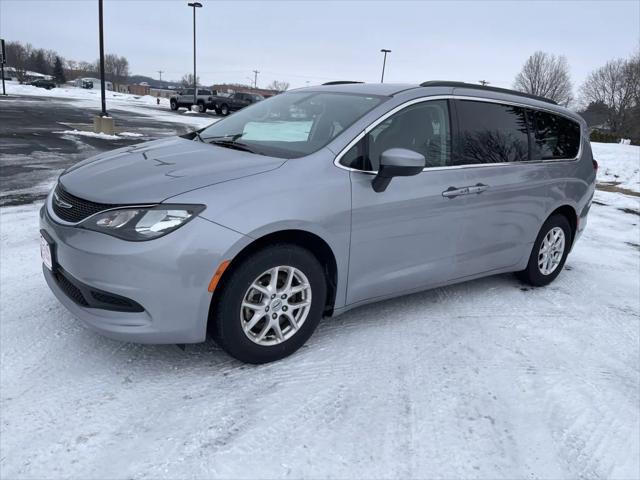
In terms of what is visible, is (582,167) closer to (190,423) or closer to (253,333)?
(253,333)

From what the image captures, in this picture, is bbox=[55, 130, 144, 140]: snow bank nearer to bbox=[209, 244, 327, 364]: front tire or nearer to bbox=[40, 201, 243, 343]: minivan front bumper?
bbox=[40, 201, 243, 343]: minivan front bumper

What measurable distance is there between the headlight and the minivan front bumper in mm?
35

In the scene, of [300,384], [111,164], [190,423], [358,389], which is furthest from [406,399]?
[111,164]

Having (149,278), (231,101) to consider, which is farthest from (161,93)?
(149,278)

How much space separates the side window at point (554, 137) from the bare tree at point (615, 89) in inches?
2236

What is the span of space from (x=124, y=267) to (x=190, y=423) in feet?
2.72

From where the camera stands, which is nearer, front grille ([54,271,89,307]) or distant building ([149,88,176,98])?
front grille ([54,271,89,307])

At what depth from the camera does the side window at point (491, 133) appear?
3867mm

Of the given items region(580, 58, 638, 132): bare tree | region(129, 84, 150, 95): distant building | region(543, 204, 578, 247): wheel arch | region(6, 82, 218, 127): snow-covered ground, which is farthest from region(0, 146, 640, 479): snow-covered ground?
region(129, 84, 150, 95): distant building

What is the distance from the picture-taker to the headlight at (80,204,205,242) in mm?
2615

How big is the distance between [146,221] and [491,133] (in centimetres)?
276

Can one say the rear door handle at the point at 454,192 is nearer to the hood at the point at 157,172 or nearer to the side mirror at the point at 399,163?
the side mirror at the point at 399,163

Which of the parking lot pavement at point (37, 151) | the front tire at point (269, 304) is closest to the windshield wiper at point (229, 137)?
the front tire at point (269, 304)

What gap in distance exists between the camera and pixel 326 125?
351 centimetres
